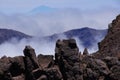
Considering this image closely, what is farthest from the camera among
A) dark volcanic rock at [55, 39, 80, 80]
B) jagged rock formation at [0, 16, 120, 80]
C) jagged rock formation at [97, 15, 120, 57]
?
jagged rock formation at [97, 15, 120, 57]

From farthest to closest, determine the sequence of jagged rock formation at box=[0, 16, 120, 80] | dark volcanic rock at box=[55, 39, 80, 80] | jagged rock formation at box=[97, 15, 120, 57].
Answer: jagged rock formation at box=[97, 15, 120, 57] → dark volcanic rock at box=[55, 39, 80, 80] → jagged rock formation at box=[0, 16, 120, 80]

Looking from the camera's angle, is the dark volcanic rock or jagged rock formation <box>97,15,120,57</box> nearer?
the dark volcanic rock

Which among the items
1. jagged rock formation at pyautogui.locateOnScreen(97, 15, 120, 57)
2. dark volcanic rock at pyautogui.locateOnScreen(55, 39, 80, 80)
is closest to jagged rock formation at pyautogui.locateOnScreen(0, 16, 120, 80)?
dark volcanic rock at pyautogui.locateOnScreen(55, 39, 80, 80)

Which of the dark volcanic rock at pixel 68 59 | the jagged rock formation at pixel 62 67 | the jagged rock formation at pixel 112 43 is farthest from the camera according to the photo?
the jagged rock formation at pixel 112 43

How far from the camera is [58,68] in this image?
11850 centimetres

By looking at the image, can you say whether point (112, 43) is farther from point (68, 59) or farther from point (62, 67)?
point (62, 67)

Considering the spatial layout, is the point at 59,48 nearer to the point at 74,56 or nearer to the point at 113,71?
the point at 74,56

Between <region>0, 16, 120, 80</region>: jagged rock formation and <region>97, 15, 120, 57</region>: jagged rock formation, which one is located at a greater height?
<region>97, 15, 120, 57</region>: jagged rock formation

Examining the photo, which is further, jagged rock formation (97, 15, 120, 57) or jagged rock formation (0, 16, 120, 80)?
jagged rock formation (97, 15, 120, 57)

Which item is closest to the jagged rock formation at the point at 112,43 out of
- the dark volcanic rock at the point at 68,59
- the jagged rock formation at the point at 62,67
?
the jagged rock formation at the point at 62,67

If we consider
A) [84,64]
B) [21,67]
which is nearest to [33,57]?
[21,67]

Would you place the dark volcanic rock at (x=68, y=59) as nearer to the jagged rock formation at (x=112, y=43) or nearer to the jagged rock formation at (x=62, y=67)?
the jagged rock formation at (x=62, y=67)

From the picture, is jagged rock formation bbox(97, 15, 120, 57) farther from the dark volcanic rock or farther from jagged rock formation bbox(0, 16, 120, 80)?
the dark volcanic rock

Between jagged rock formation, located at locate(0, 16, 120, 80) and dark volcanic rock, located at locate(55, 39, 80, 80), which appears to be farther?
dark volcanic rock, located at locate(55, 39, 80, 80)
